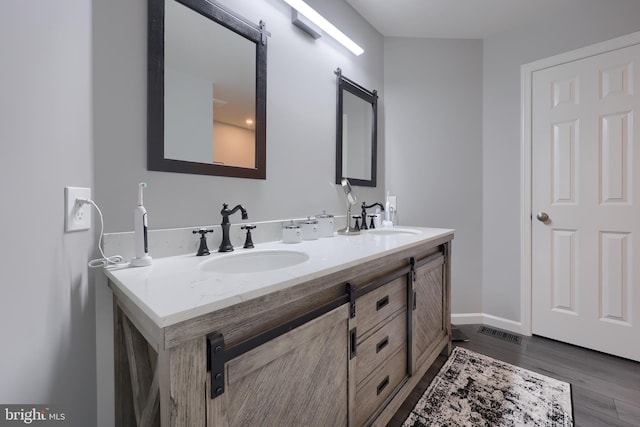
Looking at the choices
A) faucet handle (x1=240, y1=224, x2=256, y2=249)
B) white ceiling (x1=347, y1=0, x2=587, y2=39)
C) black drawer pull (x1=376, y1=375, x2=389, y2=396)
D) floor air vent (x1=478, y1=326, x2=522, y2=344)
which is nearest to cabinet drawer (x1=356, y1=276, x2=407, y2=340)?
black drawer pull (x1=376, y1=375, x2=389, y2=396)

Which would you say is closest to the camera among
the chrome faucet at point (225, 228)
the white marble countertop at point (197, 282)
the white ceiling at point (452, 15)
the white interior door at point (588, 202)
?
the white marble countertop at point (197, 282)

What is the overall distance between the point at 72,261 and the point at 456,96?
2.70 m

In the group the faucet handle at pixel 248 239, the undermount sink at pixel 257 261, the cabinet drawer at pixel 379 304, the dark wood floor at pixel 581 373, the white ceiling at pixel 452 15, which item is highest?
the white ceiling at pixel 452 15

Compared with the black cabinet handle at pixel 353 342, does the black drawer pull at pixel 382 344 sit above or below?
below

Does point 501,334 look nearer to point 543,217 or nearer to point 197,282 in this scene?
point 543,217

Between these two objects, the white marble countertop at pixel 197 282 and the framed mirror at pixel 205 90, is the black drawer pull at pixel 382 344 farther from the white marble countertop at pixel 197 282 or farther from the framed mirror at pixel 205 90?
the framed mirror at pixel 205 90

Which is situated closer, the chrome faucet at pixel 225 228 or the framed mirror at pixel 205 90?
the framed mirror at pixel 205 90

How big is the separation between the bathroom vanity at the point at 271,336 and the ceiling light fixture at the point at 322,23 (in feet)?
3.90

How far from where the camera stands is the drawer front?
1056 mm

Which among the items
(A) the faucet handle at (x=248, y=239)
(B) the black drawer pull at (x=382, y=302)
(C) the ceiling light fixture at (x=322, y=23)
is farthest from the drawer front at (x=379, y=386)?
(C) the ceiling light fixture at (x=322, y=23)

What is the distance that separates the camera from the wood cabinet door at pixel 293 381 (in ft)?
2.07

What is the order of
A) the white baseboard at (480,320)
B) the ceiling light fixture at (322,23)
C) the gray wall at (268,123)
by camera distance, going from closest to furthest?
the gray wall at (268,123), the ceiling light fixture at (322,23), the white baseboard at (480,320)

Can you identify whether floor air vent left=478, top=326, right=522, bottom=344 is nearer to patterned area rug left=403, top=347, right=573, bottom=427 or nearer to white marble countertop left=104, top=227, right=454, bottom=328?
patterned area rug left=403, top=347, right=573, bottom=427

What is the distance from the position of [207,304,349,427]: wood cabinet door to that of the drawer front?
0.12m
